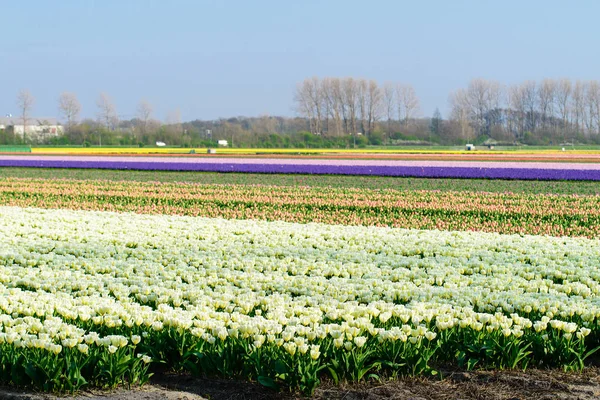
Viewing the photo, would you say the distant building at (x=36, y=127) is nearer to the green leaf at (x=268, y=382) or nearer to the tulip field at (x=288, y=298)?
the tulip field at (x=288, y=298)

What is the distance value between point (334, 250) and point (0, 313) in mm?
5241

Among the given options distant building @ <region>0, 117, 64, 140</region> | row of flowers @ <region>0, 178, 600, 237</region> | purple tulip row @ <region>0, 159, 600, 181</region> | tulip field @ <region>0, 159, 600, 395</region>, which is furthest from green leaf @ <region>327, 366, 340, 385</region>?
distant building @ <region>0, 117, 64, 140</region>

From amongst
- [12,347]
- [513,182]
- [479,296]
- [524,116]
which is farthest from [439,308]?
[524,116]

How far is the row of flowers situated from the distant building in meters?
64.2

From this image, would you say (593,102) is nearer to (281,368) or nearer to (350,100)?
(350,100)

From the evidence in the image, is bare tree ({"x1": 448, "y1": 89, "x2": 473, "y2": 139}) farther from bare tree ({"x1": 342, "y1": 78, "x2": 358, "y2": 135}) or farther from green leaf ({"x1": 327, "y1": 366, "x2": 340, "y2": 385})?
green leaf ({"x1": 327, "y1": 366, "x2": 340, "y2": 385})

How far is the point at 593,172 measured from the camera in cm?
3070

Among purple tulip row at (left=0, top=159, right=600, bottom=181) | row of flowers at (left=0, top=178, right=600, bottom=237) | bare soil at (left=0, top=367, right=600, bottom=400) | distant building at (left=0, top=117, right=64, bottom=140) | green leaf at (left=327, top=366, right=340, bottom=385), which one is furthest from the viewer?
distant building at (left=0, top=117, right=64, bottom=140)

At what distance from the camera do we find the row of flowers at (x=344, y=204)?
54.1 ft

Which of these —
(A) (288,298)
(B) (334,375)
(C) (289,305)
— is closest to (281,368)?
(B) (334,375)

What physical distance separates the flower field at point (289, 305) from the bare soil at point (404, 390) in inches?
4.5

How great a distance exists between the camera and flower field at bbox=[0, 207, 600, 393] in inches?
223

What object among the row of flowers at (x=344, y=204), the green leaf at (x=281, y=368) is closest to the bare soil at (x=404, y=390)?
the green leaf at (x=281, y=368)

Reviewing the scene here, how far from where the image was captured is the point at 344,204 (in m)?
19.9
